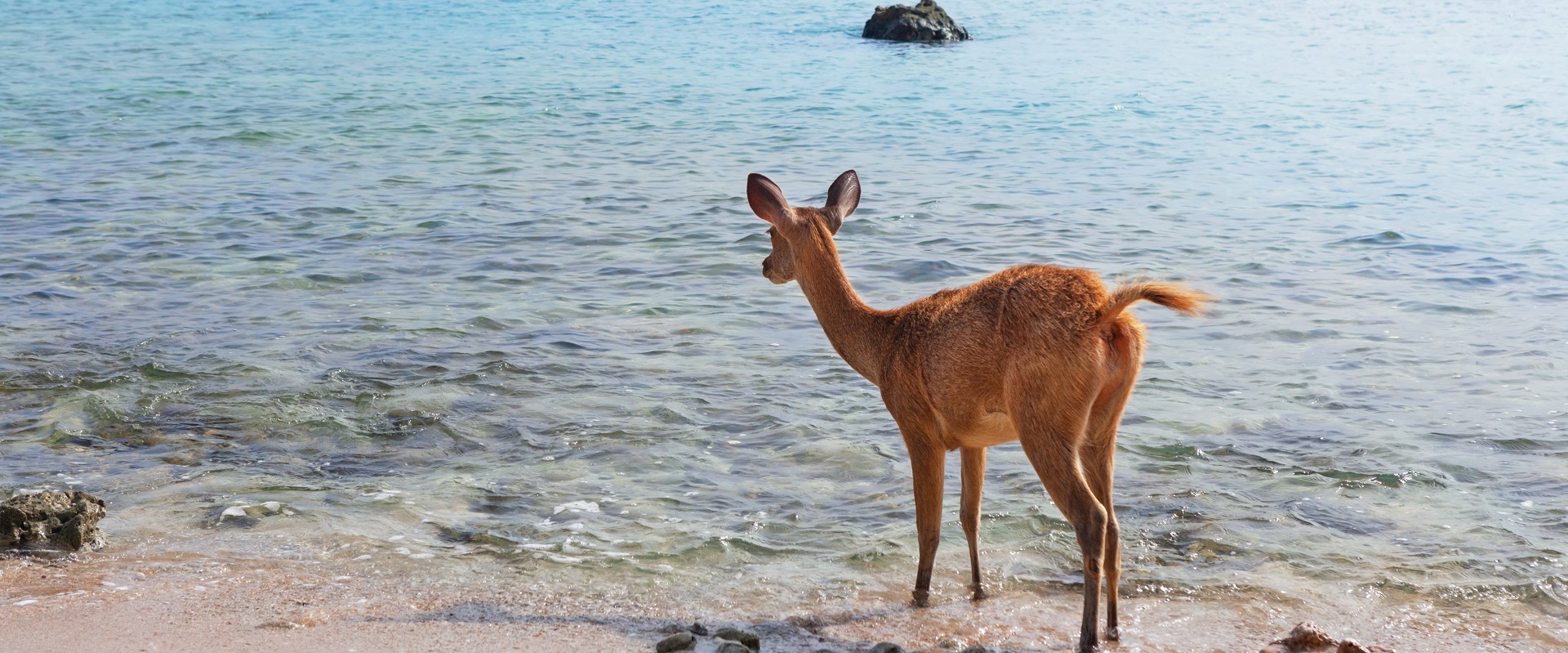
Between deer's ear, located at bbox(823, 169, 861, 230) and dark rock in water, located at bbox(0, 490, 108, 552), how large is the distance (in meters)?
3.55

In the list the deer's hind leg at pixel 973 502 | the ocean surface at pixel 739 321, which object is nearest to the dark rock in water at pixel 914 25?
the ocean surface at pixel 739 321

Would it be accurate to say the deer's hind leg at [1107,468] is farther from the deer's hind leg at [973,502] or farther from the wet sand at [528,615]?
the deer's hind leg at [973,502]

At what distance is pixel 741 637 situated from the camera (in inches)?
198

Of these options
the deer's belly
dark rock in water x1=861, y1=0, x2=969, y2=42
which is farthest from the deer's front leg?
dark rock in water x1=861, y1=0, x2=969, y2=42

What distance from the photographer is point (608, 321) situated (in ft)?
34.2

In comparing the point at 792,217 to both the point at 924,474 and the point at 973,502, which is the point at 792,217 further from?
the point at 973,502

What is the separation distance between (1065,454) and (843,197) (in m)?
1.88

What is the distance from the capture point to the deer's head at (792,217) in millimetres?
5859

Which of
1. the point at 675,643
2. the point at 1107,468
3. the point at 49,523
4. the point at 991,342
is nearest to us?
the point at 675,643

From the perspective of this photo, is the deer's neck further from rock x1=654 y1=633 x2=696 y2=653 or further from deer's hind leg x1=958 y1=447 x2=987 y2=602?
rock x1=654 y1=633 x2=696 y2=653

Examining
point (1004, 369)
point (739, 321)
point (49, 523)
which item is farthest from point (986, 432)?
point (739, 321)

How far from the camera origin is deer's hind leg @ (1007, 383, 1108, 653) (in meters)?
4.80

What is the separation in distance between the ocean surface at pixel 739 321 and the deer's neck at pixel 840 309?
0.99 m

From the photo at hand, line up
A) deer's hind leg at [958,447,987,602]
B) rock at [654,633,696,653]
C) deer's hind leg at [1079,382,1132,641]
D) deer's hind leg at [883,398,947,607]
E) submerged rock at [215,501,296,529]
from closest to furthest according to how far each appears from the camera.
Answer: rock at [654,633,696,653] < deer's hind leg at [1079,382,1132,641] < deer's hind leg at [883,398,947,607] < deer's hind leg at [958,447,987,602] < submerged rock at [215,501,296,529]
